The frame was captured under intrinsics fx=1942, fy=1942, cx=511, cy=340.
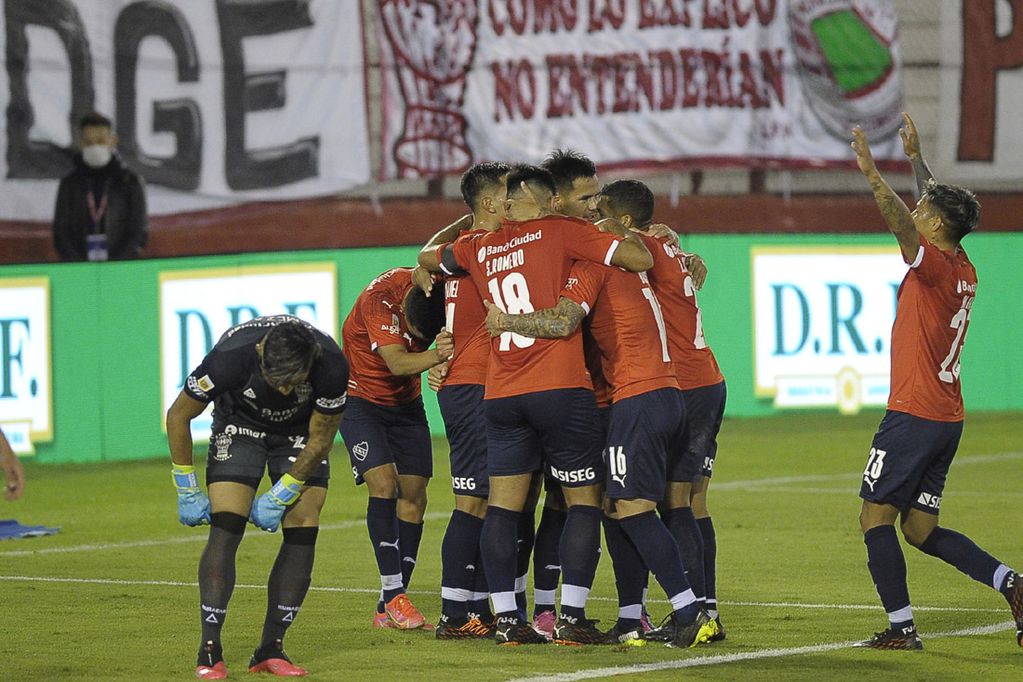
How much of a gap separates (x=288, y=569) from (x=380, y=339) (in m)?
1.89

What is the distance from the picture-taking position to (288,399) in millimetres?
8312

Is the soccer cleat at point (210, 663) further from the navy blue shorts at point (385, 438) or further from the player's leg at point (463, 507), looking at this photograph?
the navy blue shorts at point (385, 438)

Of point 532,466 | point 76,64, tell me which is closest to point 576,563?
point 532,466

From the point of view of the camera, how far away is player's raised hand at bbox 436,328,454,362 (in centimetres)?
962

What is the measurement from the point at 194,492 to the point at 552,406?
1678mm

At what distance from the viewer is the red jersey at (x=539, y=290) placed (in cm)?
891

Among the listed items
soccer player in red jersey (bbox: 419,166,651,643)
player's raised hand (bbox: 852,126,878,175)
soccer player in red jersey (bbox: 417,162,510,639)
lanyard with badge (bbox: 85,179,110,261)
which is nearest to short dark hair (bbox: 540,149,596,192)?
soccer player in red jersey (bbox: 419,166,651,643)

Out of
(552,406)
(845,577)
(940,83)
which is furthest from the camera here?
(940,83)

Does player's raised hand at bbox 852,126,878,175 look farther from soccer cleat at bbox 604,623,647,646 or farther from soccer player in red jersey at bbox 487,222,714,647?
soccer cleat at bbox 604,623,647,646

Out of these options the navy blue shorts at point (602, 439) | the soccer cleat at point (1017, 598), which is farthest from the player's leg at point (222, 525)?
the soccer cleat at point (1017, 598)

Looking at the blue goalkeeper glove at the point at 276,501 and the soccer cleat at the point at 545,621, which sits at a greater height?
the blue goalkeeper glove at the point at 276,501

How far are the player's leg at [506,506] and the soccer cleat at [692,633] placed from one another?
0.67 m

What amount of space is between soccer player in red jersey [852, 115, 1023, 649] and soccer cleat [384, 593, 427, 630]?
2.25 metres

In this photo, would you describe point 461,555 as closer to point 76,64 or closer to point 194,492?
A: point 194,492
